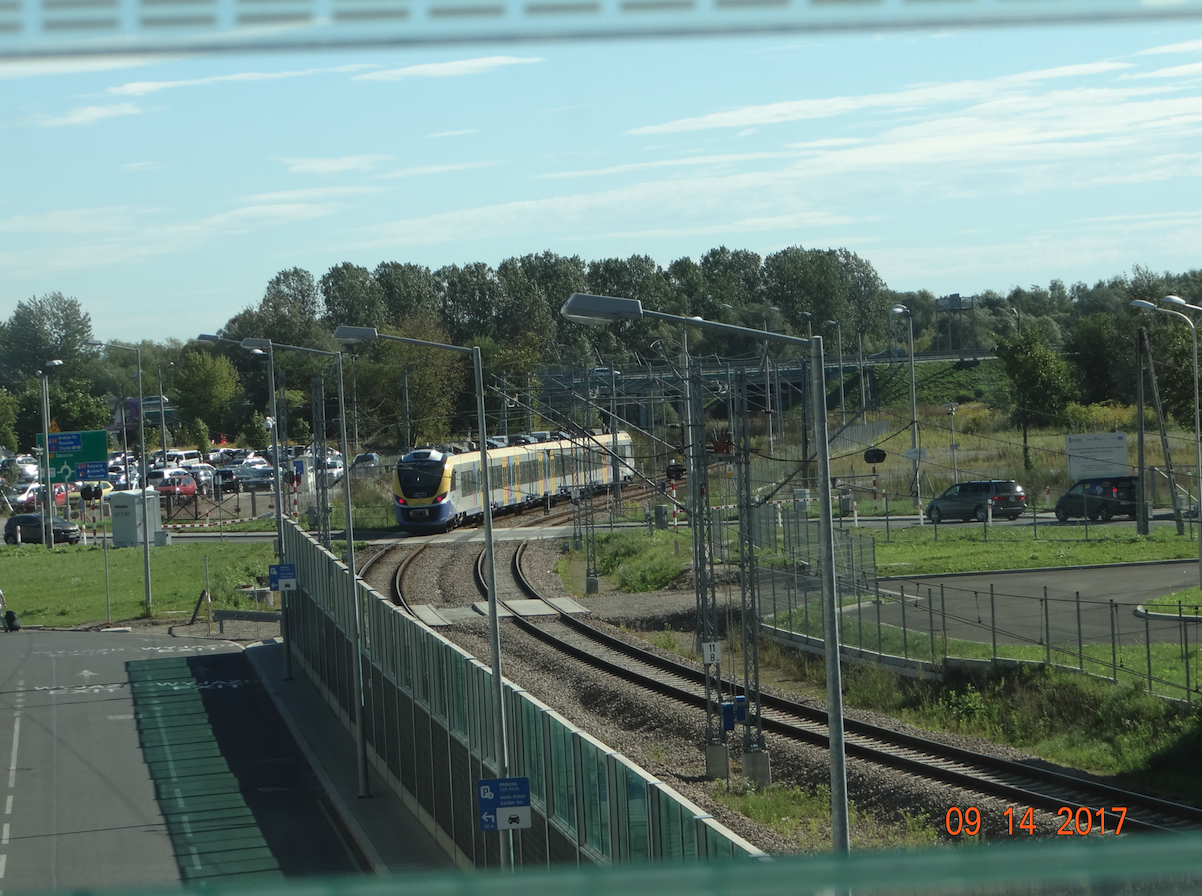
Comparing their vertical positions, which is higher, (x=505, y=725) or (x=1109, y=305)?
(x=1109, y=305)

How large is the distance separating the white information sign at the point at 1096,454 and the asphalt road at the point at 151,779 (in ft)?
98.3

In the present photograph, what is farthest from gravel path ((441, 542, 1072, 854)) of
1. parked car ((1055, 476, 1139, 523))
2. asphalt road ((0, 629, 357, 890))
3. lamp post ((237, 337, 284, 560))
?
parked car ((1055, 476, 1139, 523))

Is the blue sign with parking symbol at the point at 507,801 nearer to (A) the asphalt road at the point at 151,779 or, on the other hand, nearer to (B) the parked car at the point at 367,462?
(A) the asphalt road at the point at 151,779

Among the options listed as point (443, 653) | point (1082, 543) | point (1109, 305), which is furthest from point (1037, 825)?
point (1109, 305)

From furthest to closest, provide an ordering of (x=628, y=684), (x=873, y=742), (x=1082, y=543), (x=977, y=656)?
(x=1082, y=543), (x=628, y=684), (x=977, y=656), (x=873, y=742)

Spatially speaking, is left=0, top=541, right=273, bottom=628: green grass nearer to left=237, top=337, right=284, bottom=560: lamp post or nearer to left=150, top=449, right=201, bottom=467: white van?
left=237, top=337, right=284, bottom=560: lamp post

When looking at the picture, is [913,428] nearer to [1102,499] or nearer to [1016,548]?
[1102,499]

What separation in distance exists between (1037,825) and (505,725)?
19.3 feet

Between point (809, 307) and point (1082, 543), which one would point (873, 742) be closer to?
point (1082, 543)

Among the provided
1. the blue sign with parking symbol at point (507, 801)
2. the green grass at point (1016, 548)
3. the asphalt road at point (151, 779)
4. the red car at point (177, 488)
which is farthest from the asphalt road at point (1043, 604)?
the red car at point (177, 488)

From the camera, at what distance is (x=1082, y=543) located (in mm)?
34906

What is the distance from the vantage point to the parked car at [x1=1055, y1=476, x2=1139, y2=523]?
1639 inches

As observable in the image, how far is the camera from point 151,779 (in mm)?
20344

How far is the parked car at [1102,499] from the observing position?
4162 centimetres
